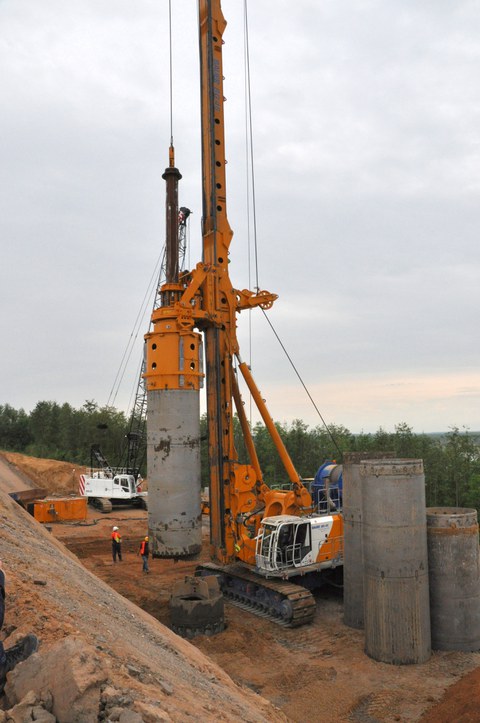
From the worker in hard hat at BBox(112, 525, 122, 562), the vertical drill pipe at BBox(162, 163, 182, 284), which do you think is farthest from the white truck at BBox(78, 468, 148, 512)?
the vertical drill pipe at BBox(162, 163, 182, 284)

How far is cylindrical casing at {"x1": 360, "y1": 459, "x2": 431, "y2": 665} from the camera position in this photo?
10.8 metres

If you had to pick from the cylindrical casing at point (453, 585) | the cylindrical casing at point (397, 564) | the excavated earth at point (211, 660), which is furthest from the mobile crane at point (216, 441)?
the cylindrical casing at point (453, 585)

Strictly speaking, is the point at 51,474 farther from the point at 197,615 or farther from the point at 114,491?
the point at 197,615

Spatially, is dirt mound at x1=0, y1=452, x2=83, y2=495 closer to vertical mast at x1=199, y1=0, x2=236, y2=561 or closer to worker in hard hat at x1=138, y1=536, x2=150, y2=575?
worker in hard hat at x1=138, y1=536, x2=150, y2=575

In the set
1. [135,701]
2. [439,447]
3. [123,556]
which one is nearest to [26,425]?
[439,447]

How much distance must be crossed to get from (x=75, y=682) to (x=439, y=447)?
156ft

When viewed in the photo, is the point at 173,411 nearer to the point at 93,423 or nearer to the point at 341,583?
the point at 341,583

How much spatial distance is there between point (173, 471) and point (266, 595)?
4037 millimetres

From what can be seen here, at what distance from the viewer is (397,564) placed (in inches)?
424

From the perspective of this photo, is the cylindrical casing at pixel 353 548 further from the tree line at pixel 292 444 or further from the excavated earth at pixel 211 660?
the tree line at pixel 292 444

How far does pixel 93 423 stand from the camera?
6588 centimetres

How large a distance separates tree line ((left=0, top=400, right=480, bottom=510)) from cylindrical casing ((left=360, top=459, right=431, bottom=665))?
22.9 metres

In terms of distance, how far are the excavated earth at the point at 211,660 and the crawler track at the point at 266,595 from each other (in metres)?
0.26

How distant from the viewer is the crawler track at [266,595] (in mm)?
12977
